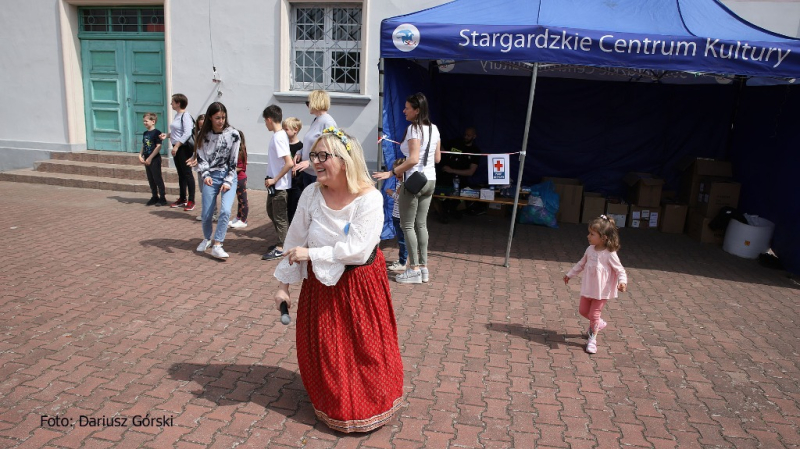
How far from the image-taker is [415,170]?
5316mm

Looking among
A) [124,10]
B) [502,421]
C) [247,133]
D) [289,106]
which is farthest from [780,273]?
[124,10]

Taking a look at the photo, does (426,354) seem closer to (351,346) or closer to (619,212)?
(351,346)

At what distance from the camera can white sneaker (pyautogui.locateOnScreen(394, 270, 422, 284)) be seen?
18.3 ft

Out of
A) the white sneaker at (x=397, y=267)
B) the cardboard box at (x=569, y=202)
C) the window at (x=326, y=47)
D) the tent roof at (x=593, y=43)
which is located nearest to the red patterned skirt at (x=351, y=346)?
the white sneaker at (x=397, y=267)

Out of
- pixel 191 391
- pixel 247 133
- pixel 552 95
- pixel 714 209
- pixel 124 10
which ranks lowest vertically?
pixel 191 391

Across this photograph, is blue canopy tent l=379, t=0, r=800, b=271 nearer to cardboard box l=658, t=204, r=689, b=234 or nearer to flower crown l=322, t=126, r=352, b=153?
cardboard box l=658, t=204, r=689, b=234

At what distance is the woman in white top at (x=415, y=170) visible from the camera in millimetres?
5285

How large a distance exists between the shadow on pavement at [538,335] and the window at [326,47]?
6072 mm

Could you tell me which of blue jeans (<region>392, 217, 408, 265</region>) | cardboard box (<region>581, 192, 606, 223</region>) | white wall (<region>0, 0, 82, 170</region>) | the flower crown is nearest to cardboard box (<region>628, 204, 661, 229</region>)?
cardboard box (<region>581, 192, 606, 223</region>)

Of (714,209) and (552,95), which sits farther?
(552,95)

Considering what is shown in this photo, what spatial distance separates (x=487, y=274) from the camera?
19.9 feet

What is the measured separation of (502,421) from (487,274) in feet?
9.43

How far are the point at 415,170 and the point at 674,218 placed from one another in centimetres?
518

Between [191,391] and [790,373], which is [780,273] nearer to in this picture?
[790,373]
